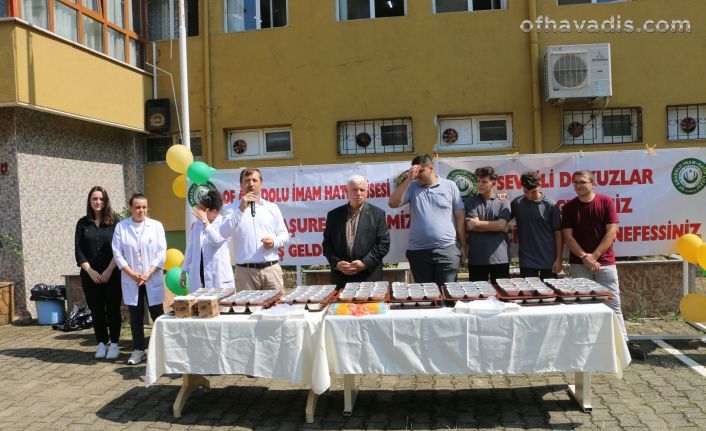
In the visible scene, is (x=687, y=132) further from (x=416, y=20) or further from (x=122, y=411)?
(x=122, y=411)

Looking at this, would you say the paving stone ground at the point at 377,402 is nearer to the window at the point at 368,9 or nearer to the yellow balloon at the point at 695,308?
the yellow balloon at the point at 695,308

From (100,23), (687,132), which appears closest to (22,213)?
(100,23)

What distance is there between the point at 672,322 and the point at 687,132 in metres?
4.46

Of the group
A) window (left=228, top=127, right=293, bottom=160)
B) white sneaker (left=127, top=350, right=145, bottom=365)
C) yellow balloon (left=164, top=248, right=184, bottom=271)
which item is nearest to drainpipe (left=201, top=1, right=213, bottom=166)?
window (left=228, top=127, right=293, bottom=160)

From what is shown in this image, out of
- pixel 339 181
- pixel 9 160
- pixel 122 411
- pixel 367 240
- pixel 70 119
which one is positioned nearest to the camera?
pixel 122 411

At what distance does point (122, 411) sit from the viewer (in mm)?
4809

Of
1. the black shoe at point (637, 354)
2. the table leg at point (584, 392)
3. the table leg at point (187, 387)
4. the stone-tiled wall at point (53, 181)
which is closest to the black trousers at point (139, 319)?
the table leg at point (187, 387)

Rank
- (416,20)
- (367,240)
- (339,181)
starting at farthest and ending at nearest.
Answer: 1. (416,20)
2. (339,181)
3. (367,240)

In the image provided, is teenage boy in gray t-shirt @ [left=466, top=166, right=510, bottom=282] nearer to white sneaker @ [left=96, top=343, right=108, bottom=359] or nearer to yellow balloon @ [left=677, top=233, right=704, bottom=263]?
yellow balloon @ [left=677, top=233, right=704, bottom=263]

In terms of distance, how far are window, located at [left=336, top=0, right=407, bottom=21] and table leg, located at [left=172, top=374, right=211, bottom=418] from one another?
25.6 ft

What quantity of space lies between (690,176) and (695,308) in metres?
1.36

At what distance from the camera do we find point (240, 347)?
14.2ft

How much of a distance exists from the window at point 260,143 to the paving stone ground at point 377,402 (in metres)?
5.89

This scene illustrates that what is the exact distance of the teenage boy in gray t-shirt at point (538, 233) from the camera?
5742 mm
